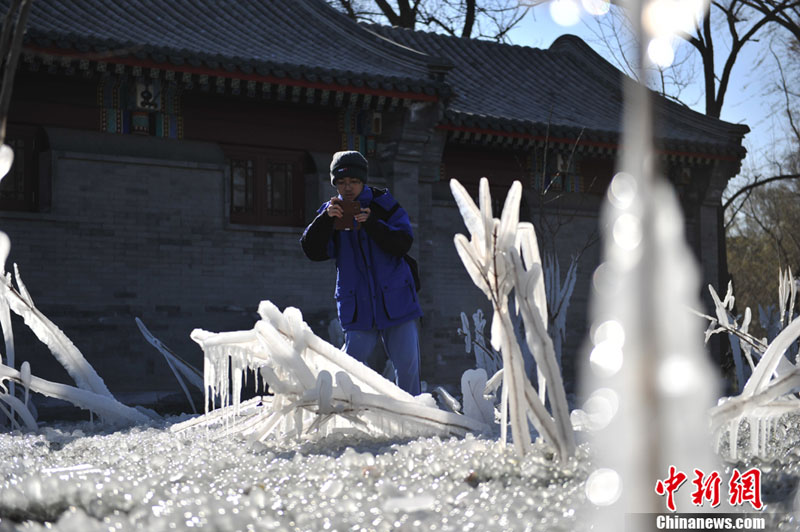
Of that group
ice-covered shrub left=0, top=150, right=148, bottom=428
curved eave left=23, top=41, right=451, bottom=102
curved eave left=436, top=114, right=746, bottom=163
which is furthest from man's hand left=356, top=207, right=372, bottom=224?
curved eave left=436, top=114, right=746, bottom=163

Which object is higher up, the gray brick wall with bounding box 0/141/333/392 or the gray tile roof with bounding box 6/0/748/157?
the gray tile roof with bounding box 6/0/748/157

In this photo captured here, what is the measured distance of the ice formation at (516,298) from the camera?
224 centimetres

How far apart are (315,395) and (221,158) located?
8.33 meters

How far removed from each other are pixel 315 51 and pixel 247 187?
1.99 m

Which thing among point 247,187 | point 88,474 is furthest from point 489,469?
point 247,187

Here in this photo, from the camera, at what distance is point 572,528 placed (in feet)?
5.69

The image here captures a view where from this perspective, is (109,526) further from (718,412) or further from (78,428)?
(78,428)

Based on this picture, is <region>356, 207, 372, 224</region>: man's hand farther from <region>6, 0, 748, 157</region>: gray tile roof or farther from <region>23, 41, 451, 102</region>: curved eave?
<region>23, 41, 451, 102</region>: curved eave

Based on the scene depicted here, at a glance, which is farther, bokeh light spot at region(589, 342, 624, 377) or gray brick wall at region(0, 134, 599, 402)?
gray brick wall at region(0, 134, 599, 402)

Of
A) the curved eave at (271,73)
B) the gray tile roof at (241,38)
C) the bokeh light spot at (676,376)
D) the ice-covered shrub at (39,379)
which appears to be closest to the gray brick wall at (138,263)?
the curved eave at (271,73)

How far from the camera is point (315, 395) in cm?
321

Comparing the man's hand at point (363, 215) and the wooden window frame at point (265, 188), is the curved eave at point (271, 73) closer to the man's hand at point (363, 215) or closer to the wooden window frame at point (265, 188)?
the wooden window frame at point (265, 188)

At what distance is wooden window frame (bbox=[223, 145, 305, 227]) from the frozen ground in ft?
28.3

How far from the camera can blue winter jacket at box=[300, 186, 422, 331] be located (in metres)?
4.41
